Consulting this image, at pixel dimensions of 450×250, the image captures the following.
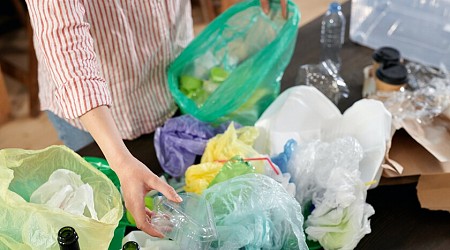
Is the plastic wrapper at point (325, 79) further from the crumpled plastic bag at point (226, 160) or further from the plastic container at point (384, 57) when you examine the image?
the crumpled plastic bag at point (226, 160)

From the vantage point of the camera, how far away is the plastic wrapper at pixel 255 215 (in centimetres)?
88

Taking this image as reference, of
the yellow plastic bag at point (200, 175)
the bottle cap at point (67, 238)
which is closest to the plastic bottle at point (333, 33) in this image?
the yellow plastic bag at point (200, 175)

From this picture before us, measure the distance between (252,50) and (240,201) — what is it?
536 mm

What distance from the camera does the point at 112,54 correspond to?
1146 mm

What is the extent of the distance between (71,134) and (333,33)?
28.5 inches

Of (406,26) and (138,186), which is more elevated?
(138,186)

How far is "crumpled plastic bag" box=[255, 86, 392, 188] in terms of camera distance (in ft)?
3.57

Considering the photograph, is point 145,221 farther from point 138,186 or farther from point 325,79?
point 325,79

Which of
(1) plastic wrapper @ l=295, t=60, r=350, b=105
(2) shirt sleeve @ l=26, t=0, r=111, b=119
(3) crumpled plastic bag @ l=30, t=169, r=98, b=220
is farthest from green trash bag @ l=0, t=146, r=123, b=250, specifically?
(1) plastic wrapper @ l=295, t=60, r=350, b=105

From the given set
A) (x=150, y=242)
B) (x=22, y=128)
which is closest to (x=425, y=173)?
(x=150, y=242)

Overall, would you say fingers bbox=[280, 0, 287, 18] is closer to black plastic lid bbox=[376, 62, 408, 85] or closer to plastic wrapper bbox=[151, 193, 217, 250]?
black plastic lid bbox=[376, 62, 408, 85]

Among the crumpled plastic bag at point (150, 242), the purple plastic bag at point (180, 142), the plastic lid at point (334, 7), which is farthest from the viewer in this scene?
the plastic lid at point (334, 7)

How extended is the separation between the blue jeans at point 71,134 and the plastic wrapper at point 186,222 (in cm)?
42

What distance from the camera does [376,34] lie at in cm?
158
